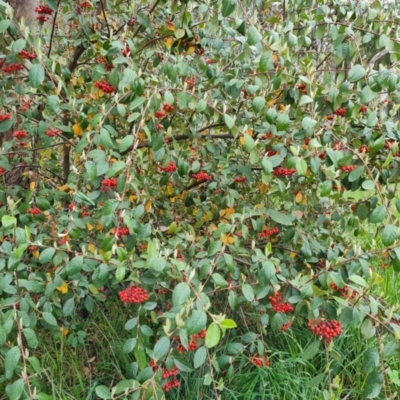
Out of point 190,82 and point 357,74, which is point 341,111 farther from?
point 190,82

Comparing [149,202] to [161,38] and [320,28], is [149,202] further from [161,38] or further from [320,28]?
[320,28]

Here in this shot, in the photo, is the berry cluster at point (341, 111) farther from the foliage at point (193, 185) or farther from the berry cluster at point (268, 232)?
the berry cluster at point (268, 232)

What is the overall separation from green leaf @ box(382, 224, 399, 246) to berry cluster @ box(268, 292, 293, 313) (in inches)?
16.0

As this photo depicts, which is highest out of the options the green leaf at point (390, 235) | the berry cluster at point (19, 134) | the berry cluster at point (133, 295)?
the green leaf at point (390, 235)

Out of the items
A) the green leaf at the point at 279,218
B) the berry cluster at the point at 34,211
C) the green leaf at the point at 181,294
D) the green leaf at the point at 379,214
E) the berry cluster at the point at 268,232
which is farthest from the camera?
the berry cluster at the point at 268,232

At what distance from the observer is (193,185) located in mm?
2348

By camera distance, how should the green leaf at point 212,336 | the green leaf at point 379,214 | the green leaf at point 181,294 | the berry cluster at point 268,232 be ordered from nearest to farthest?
the green leaf at point 212,336 < the green leaf at point 181,294 < the green leaf at point 379,214 < the berry cluster at point 268,232

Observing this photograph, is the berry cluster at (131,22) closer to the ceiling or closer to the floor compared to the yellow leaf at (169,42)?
closer to the ceiling

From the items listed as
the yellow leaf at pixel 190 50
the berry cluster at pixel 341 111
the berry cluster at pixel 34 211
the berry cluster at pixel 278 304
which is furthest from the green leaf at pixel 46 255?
the berry cluster at pixel 341 111

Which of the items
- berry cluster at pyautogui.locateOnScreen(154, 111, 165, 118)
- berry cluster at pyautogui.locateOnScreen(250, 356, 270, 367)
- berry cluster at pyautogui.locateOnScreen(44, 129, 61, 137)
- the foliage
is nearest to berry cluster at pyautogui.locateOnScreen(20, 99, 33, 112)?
the foliage

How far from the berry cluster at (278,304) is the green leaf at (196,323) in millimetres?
517

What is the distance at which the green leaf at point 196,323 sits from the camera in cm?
124

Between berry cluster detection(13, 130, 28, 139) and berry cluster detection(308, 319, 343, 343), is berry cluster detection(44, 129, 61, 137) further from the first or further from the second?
berry cluster detection(308, 319, 343, 343)

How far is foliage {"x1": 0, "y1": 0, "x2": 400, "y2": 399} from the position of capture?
150cm
